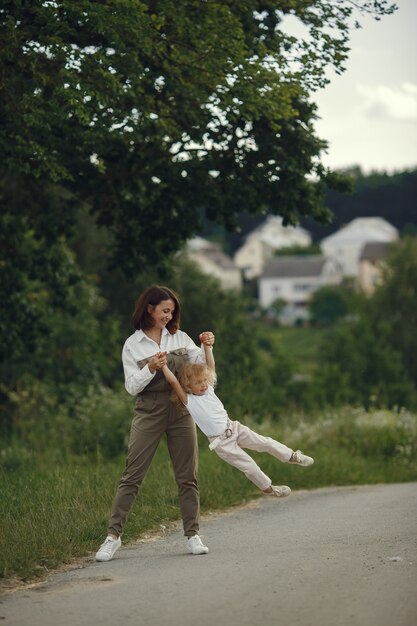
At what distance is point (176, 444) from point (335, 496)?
4.87 metres

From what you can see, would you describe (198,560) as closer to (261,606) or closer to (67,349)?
(261,606)

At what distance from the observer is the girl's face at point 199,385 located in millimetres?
8188

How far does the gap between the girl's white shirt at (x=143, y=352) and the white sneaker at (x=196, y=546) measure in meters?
1.18

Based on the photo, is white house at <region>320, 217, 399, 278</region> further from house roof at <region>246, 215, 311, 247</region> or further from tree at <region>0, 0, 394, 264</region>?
tree at <region>0, 0, 394, 264</region>

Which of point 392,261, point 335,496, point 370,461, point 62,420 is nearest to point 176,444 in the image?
point 335,496

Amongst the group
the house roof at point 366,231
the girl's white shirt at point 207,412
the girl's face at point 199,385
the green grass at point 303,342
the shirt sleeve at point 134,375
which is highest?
the house roof at point 366,231

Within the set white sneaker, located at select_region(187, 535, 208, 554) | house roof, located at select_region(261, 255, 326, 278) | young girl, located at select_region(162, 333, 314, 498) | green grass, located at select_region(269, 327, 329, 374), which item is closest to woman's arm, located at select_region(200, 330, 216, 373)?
young girl, located at select_region(162, 333, 314, 498)

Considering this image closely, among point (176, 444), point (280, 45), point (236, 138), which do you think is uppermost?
point (280, 45)

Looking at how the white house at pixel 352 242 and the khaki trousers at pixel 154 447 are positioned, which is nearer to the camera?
the khaki trousers at pixel 154 447

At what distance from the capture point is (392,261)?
84.3m

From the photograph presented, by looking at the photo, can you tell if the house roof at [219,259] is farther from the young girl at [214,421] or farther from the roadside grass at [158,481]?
the young girl at [214,421]

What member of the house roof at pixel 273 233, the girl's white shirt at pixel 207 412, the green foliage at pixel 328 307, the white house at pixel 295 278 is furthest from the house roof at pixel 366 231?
the girl's white shirt at pixel 207 412

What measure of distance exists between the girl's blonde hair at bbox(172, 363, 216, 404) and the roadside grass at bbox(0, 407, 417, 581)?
5.06 ft

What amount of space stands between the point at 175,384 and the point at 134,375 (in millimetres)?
317
